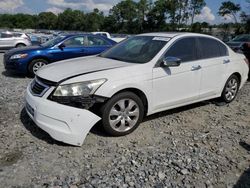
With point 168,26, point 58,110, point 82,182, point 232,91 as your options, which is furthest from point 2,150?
point 168,26

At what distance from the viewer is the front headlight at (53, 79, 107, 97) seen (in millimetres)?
3676

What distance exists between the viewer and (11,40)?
16.9 meters

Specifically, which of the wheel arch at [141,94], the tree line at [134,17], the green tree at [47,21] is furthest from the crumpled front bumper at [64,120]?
the green tree at [47,21]

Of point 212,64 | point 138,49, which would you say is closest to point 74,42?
point 138,49

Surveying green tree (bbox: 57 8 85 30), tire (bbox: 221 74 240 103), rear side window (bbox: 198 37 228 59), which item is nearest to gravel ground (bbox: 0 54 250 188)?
tire (bbox: 221 74 240 103)

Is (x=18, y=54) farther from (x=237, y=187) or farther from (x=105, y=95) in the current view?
(x=237, y=187)

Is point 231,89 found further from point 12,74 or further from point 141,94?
point 12,74

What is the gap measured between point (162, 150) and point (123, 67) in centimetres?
134

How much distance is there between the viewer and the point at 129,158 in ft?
11.7

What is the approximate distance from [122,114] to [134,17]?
65.0 metres

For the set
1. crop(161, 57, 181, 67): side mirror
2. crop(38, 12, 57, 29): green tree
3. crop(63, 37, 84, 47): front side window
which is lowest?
crop(38, 12, 57, 29): green tree

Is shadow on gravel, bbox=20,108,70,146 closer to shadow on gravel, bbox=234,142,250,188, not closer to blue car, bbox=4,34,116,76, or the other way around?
shadow on gravel, bbox=234,142,250,188

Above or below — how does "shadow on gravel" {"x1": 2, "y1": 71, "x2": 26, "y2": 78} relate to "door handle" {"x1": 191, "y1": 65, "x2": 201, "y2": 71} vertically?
below

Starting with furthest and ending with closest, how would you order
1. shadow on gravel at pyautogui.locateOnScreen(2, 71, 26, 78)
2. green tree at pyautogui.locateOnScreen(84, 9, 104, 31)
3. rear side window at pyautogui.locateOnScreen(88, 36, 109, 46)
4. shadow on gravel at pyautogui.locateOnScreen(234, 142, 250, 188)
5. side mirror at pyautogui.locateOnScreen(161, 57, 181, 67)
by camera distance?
green tree at pyautogui.locateOnScreen(84, 9, 104, 31)
rear side window at pyautogui.locateOnScreen(88, 36, 109, 46)
shadow on gravel at pyautogui.locateOnScreen(2, 71, 26, 78)
side mirror at pyautogui.locateOnScreen(161, 57, 181, 67)
shadow on gravel at pyautogui.locateOnScreen(234, 142, 250, 188)
